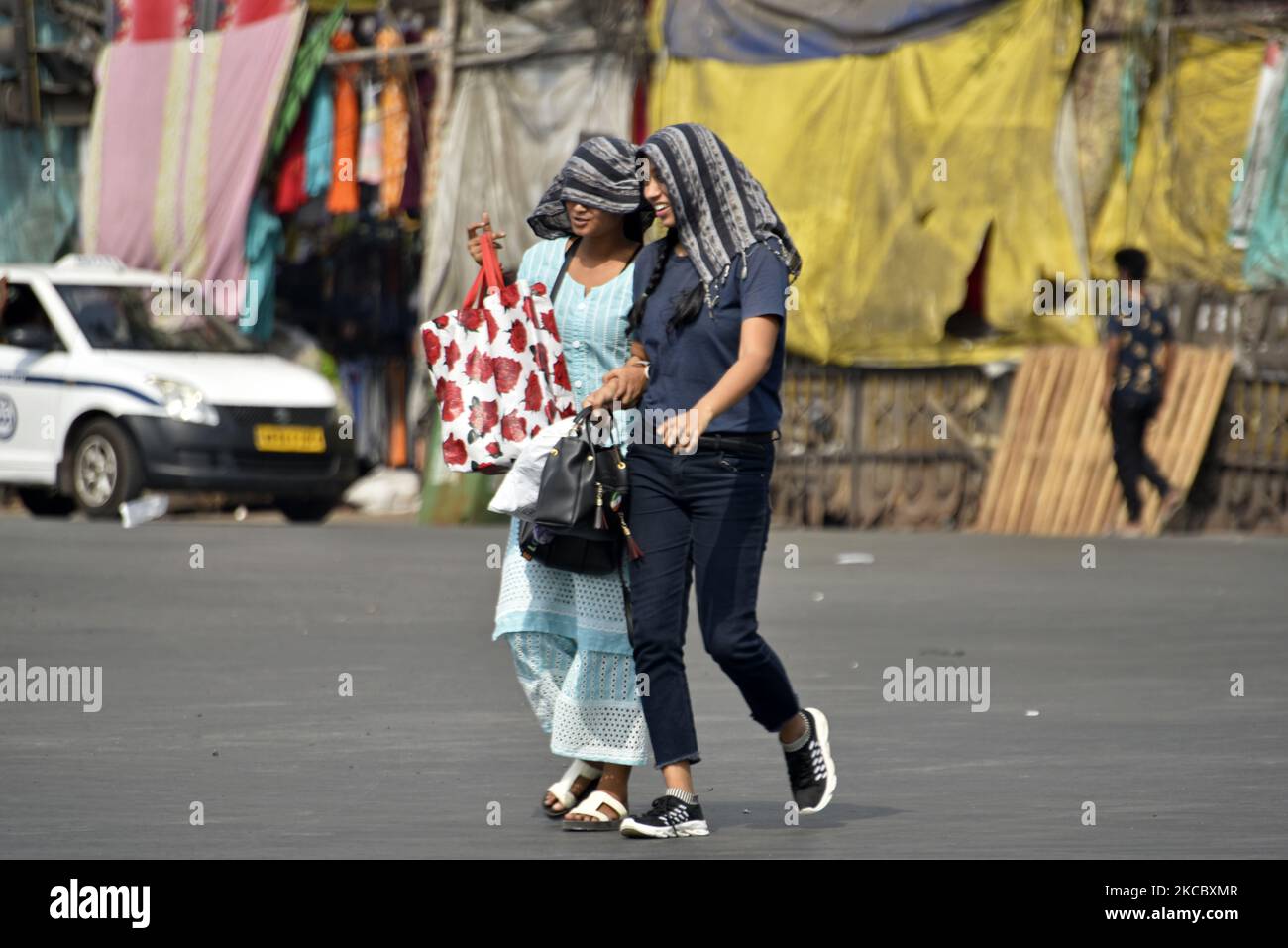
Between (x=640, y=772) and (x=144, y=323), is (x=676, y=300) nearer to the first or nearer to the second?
(x=640, y=772)

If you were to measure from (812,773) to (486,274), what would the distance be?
1.66 m

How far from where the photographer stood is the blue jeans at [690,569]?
7238 millimetres

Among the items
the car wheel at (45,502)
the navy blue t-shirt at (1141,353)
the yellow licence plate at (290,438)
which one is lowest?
the car wheel at (45,502)

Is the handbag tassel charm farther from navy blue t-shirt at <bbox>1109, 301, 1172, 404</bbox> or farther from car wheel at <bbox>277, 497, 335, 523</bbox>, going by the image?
car wheel at <bbox>277, 497, 335, 523</bbox>

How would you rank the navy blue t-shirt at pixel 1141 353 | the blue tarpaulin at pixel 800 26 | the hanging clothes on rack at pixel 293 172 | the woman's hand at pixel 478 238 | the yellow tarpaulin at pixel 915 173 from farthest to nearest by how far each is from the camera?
1. the hanging clothes on rack at pixel 293 172
2. the blue tarpaulin at pixel 800 26
3. the yellow tarpaulin at pixel 915 173
4. the navy blue t-shirt at pixel 1141 353
5. the woman's hand at pixel 478 238

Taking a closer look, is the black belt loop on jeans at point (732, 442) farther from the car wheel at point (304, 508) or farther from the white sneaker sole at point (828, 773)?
the car wheel at point (304, 508)

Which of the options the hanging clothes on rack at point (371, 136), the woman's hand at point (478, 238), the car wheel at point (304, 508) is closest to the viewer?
the woman's hand at point (478, 238)

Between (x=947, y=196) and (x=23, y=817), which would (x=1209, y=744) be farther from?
(x=947, y=196)

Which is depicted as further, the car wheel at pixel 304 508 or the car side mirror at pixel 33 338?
the car wheel at pixel 304 508

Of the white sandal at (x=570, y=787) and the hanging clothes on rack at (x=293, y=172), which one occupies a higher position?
the hanging clothes on rack at (x=293, y=172)

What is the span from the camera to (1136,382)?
18.4 meters

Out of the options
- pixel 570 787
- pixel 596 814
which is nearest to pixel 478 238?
pixel 570 787

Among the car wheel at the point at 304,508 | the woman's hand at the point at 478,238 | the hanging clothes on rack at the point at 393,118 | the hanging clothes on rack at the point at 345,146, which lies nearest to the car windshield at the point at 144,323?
the car wheel at the point at 304,508
